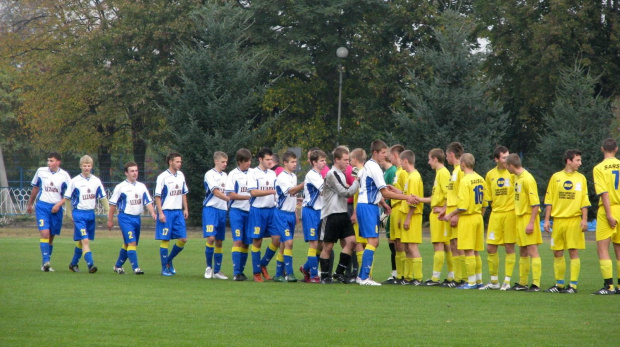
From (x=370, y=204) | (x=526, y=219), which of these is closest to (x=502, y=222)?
(x=526, y=219)

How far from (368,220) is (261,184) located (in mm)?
2131

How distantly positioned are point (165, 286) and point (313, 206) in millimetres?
2835

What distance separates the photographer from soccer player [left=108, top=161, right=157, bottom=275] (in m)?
14.6

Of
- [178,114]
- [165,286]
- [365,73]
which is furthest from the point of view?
[365,73]

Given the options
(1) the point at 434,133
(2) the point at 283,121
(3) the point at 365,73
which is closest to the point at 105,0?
(2) the point at 283,121

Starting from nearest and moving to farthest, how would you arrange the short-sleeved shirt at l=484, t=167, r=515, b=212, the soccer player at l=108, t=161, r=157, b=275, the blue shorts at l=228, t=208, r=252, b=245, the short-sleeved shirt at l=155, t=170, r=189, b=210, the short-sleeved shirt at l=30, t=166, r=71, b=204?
the short-sleeved shirt at l=484, t=167, r=515, b=212
the blue shorts at l=228, t=208, r=252, b=245
the soccer player at l=108, t=161, r=157, b=275
the short-sleeved shirt at l=155, t=170, r=189, b=210
the short-sleeved shirt at l=30, t=166, r=71, b=204

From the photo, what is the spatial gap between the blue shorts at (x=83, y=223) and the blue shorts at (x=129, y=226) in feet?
2.46

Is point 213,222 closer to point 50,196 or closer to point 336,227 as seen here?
point 336,227

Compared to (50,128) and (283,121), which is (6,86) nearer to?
(50,128)

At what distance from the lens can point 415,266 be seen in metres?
13.2

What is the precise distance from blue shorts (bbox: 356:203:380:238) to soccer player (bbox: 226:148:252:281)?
6.98ft

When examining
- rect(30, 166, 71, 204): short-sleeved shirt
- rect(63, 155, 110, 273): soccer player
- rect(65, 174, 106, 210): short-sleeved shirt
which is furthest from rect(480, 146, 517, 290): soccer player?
rect(30, 166, 71, 204): short-sleeved shirt

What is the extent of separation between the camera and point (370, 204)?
41.7 ft

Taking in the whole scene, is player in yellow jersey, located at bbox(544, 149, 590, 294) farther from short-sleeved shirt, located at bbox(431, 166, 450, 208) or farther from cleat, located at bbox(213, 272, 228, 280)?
cleat, located at bbox(213, 272, 228, 280)
